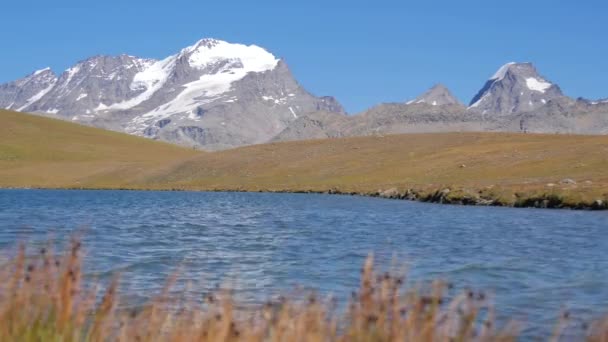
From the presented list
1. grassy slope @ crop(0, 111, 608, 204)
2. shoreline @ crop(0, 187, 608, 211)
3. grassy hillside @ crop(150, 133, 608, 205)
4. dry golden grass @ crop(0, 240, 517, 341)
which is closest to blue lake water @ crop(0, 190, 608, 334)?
dry golden grass @ crop(0, 240, 517, 341)

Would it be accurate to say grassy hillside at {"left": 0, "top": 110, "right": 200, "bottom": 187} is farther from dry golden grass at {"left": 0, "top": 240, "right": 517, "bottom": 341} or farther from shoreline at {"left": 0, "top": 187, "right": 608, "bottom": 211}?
dry golden grass at {"left": 0, "top": 240, "right": 517, "bottom": 341}

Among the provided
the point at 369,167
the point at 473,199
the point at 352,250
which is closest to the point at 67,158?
the point at 369,167

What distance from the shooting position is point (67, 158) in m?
166

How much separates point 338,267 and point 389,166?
275 ft

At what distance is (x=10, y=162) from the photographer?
154000mm

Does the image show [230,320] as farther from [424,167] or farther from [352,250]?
[424,167]

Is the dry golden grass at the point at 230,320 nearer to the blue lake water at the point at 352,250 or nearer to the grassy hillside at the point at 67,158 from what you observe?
the blue lake water at the point at 352,250

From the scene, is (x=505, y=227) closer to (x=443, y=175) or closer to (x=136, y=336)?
(x=136, y=336)

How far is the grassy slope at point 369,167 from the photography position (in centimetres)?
7081

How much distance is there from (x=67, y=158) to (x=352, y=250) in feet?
484

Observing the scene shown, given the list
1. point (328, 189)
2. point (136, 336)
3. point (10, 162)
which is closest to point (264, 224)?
point (136, 336)

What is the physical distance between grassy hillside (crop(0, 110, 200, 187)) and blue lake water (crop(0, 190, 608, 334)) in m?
80.0

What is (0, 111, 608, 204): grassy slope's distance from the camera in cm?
7081

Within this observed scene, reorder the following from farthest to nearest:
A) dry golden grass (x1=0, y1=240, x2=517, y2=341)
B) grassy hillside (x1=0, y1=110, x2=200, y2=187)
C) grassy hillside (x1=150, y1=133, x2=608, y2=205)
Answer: grassy hillside (x1=0, y1=110, x2=200, y2=187)
grassy hillside (x1=150, y1=133, x2=608, y2=205)
dry golden grass (x1=0, y1=240, x2=517, y2=341)
